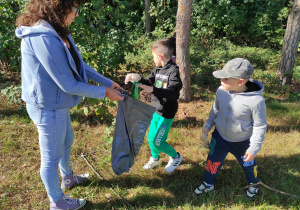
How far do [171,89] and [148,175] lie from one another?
3.84 feet

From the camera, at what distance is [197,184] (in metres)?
2.61

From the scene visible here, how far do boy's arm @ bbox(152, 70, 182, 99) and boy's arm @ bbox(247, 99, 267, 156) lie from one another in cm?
74

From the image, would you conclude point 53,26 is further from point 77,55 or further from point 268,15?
point 268,15

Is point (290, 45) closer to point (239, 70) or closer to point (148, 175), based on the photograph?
point (239, 70)

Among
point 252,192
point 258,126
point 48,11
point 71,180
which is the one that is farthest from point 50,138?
point 252,192

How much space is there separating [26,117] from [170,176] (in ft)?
9.34

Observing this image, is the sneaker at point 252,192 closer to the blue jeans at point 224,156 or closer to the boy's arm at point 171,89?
the blue jeans at point 224,156

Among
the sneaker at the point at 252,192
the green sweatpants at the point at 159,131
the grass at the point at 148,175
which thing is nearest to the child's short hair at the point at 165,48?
the green sweatpants at the point at 159,131

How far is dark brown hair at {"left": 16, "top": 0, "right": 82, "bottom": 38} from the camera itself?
1593 millimetres

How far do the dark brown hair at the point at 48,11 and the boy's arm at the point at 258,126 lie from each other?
67.3 inches

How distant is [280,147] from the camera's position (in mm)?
3246

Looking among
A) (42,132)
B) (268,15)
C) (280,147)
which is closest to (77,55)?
(42,132)

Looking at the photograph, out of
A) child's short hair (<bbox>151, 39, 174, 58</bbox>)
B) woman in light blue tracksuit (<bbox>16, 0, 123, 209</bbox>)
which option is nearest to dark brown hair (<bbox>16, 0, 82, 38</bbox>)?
woman in light blue tracksuit (<bbox>16, 0, 123, 209</bbox>)

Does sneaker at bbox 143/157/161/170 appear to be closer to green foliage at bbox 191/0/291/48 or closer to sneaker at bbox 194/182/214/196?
sneaker at bbox 194/182/214/196
